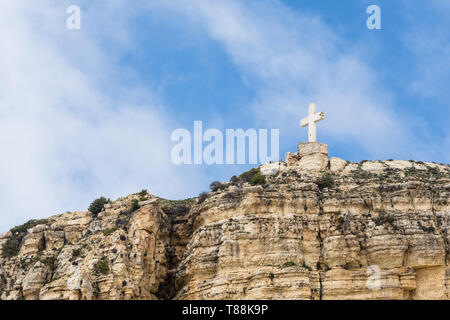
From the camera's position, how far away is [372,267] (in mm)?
66688

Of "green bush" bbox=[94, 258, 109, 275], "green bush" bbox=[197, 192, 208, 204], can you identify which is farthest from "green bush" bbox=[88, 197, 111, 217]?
"green bush" bbox=[94, 258, 109, 275]

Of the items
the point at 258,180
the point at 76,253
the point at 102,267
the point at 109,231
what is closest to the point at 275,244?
the point at 258,180

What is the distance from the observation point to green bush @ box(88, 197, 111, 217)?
83.7 metres

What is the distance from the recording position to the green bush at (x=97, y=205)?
275ft

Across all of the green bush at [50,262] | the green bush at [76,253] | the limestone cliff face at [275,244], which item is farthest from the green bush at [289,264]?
the green bush at [50,262]

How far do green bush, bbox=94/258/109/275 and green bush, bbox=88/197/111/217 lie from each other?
11.7 m

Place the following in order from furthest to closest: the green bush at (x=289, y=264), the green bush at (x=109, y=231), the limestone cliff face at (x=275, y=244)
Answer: the green bush at (x=109, y=231) < the green bush at (x=289, y=264) < the limestone cliff face at (x=275, y=244)

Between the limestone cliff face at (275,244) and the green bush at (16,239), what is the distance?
950 millimetres

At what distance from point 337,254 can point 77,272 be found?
23217mm

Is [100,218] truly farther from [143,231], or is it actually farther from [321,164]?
[321,164]

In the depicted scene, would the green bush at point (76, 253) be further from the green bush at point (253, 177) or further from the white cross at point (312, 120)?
the white cross at point (312, 120)

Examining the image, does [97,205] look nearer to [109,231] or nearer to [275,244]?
[109,231]

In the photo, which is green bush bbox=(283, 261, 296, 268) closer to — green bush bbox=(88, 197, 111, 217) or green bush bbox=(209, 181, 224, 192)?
green bush bbox=(209, 181, 224, 192)
